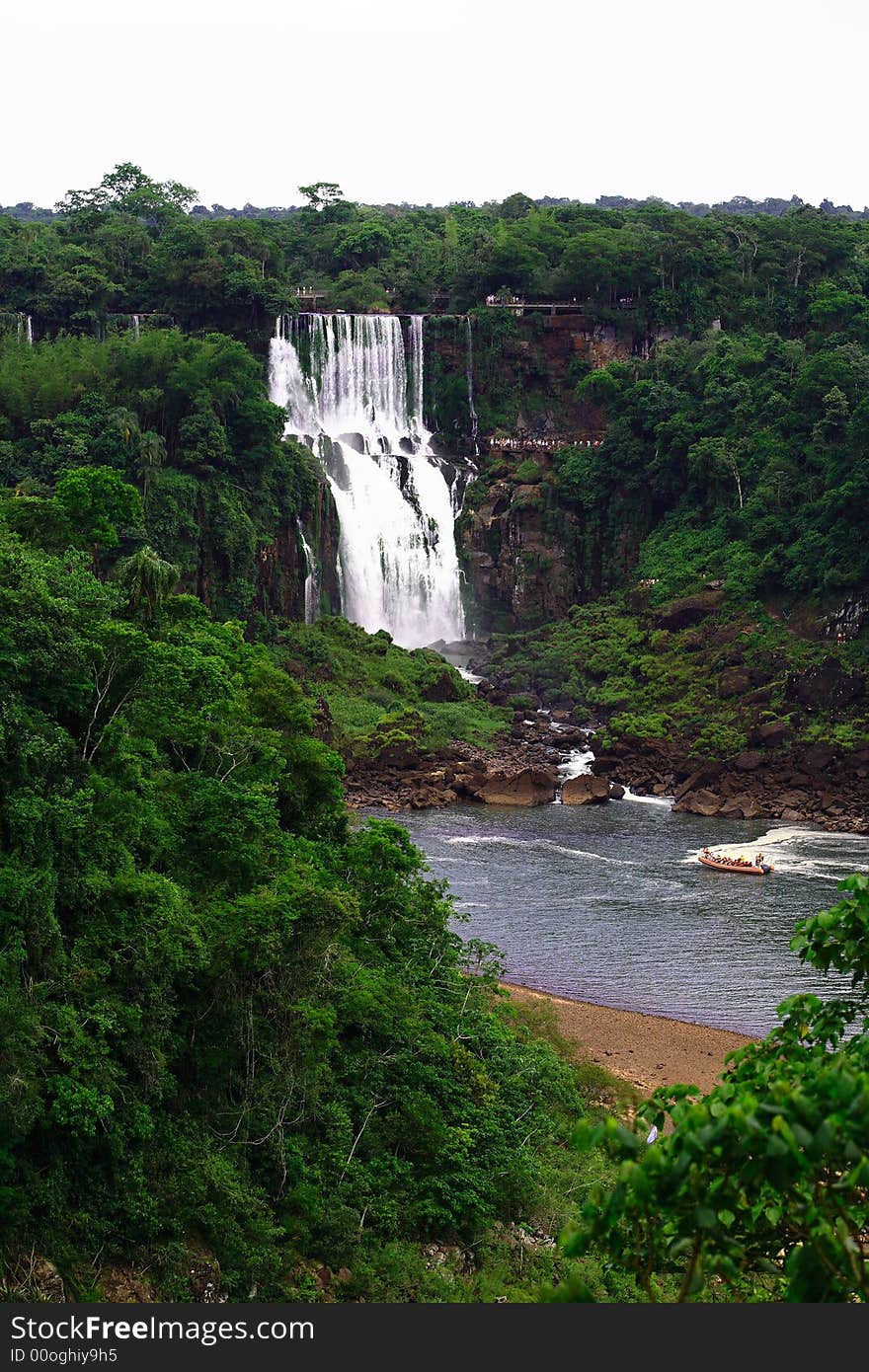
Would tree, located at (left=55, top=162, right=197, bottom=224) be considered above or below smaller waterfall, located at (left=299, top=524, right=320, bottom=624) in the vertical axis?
above

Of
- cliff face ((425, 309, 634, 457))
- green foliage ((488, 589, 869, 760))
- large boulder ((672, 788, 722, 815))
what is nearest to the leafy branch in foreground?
large boulder ((672, 788, 722, 815))

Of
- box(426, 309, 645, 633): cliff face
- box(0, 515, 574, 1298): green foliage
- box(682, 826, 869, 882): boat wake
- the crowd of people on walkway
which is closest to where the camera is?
box(0, 515, 574, 1298): green foliage

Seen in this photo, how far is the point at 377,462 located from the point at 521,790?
22690mm

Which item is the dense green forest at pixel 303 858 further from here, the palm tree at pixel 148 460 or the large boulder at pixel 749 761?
the large boulder at pixel 749 761

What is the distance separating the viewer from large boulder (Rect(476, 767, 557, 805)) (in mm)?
46750

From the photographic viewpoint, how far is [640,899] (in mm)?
37312

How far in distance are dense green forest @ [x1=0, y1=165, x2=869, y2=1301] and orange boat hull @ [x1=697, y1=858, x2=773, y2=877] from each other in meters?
9.74

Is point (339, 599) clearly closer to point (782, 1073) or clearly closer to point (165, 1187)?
point (165, 1187)

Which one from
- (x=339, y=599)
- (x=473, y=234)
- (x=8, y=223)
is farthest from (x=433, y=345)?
(x=8, y=223)

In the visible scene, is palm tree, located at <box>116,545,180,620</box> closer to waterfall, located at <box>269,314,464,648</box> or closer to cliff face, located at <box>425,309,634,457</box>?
waterfall, located at <box>269,314,464,648</box>

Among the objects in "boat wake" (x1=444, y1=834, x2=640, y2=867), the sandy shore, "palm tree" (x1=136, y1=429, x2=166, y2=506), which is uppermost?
"palm tree" (x1=136, y1=429, x2=166, y2=506)

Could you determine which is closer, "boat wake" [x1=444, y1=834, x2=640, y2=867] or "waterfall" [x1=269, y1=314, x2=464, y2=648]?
"boat wake" [x1=444, y1=834, x2=640, y2=867]

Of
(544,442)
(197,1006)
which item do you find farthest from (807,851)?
(544,442)

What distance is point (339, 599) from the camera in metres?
62.3
